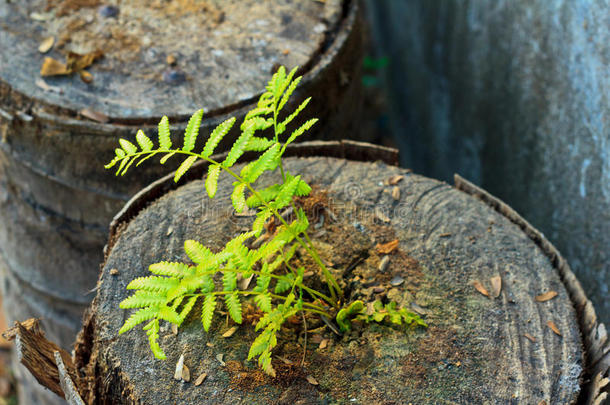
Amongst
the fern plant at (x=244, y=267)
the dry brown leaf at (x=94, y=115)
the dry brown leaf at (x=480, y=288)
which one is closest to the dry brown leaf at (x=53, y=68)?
the dry brown leaf at (x=94, y=115)

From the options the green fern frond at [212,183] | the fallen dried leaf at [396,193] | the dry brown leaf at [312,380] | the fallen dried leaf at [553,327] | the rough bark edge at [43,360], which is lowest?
the rough bark edge at [43,360]

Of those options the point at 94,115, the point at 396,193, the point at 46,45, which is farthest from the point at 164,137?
the point at 46,45

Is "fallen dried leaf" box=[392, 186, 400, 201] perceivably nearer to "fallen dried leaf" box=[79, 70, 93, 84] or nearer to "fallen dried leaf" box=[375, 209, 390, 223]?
"fallen dried leaf" box=[375, 209, 390, 223]

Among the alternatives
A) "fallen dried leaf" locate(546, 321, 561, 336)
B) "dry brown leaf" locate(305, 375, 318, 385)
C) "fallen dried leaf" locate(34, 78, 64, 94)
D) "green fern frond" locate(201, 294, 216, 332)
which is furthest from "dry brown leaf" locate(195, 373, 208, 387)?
"fallen dried leaf" locate(34, 78, 64, 94)

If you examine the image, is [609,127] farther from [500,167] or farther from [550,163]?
[500,167]

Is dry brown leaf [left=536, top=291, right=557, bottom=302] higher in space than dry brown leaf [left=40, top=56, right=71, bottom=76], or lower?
lower

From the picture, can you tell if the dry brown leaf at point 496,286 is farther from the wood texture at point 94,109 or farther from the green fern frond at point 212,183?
the wood texture at point 94,109
